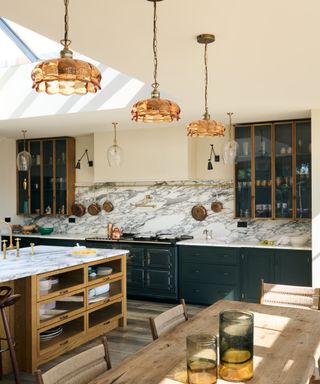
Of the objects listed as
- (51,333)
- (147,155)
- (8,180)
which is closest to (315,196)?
(147,155)

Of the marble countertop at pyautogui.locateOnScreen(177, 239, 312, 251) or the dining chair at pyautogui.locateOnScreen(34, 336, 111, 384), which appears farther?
the marble countertop at pyautogui.locateOnScreen(177, 239, 312, 251)

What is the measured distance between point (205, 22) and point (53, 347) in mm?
3206

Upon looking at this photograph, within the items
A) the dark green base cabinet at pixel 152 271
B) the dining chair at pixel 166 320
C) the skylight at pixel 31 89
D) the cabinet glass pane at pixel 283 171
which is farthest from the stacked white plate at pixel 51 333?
the cabinet glass pane at pixel 283 171

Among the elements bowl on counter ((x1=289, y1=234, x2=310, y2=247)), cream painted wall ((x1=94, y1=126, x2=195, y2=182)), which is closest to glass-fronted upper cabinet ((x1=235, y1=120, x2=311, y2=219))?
bowl on counter ((x1=289, y1=234, x2=310, y2=247))

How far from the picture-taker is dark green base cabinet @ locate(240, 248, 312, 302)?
5.98 metres

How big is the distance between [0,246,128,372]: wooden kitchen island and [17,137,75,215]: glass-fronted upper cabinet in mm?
2458

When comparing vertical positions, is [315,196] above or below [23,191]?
below

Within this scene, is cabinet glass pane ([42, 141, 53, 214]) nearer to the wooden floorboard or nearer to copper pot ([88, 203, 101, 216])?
copper pot ([88, 203, 101, 216])

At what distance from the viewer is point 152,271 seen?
22.2ft

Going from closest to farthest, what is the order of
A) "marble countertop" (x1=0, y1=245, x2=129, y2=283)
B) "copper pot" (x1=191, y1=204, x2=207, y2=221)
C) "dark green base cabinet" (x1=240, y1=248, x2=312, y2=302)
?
"marble countertop" (x1=0, y1=245, x2=129, y2=283) < "dark green base cabinet" (x1=240, y1=248, x2=312, y2=302) < "copper pot" (x1=191, y1=204, x2=207, y2=221)

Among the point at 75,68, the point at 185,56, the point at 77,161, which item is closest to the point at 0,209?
the point at 77,161

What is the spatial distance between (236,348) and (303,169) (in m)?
4.58

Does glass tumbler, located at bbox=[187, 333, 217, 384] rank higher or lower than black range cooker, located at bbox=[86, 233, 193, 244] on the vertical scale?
lower

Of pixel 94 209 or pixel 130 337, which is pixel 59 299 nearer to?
pixel 130 337
